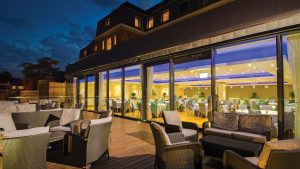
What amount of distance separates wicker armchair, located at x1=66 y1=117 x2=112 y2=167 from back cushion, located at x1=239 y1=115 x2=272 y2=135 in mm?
3130

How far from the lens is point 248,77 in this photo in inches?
493

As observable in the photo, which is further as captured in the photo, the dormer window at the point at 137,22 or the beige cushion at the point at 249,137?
the dormer window at the point at 137,22

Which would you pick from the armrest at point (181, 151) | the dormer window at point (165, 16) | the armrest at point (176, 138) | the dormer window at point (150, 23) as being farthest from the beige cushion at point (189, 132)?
the dormer window at point (150, 23)

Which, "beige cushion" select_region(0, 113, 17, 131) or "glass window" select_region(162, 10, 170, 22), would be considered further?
"glass window" select_region(162, 10, 170, 22)

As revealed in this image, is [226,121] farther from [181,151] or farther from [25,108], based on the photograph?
[25,108]

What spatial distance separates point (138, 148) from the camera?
170 inches

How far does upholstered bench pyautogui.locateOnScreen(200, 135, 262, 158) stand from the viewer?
2896mm

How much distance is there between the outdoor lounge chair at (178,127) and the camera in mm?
3965

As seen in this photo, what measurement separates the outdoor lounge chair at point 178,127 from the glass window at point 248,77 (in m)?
1.78

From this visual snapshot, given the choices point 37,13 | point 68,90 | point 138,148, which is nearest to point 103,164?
point 138,148

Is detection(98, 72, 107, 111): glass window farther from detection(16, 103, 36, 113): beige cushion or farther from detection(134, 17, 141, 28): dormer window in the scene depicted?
detection(134, 17, 141, 28): dormer window

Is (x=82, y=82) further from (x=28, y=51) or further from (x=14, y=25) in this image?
(x=28, y=51)

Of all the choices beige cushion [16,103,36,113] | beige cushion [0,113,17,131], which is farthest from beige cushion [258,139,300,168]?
beige cushion [16,103,36,113]

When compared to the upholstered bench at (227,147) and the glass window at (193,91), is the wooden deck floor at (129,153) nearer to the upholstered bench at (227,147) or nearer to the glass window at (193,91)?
the upholstered bench at (227,147)
